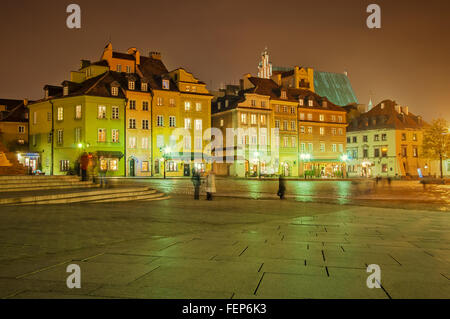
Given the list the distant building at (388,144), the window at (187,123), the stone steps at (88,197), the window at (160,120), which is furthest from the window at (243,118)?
the stone steps at (88,197)

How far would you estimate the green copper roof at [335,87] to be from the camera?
11861 cm

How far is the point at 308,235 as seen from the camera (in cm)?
987

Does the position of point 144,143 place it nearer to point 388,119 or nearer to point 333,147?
point 333,147

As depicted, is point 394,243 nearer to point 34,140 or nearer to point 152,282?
point 152,282

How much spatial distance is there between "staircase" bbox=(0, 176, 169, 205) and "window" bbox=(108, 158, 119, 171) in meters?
31.9

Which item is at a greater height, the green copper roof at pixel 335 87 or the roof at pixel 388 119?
the green copper roof at pixel 335 87

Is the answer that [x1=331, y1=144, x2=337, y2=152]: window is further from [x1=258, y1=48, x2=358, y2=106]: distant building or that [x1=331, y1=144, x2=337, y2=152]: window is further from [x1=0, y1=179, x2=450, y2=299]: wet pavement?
[x1=0, y1=179, x2=450, y2=299]: wet pavement

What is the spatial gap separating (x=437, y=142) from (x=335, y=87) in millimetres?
62778

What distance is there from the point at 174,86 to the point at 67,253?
2184 inches

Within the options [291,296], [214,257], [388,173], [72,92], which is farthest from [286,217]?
[388,173]

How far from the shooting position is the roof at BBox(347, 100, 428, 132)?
255ft

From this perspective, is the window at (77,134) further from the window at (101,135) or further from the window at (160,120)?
the window at (160,120)

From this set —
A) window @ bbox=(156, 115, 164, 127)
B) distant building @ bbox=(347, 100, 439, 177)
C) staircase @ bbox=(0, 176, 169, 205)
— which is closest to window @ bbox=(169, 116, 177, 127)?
window @ bbox=(156, 115, 164, 127)

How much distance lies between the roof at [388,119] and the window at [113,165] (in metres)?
49.5
